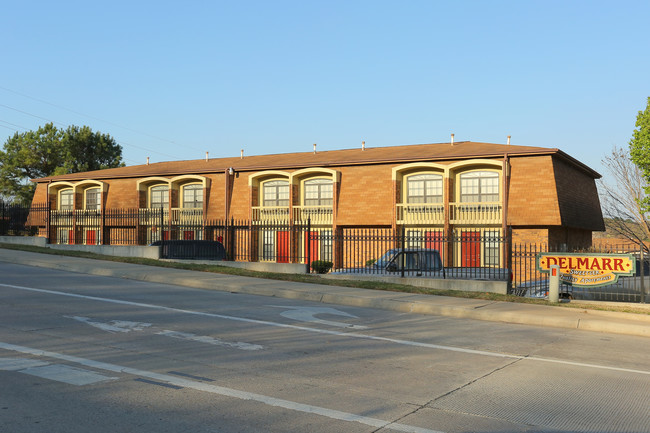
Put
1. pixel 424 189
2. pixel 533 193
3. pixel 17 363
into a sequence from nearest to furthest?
pixel 17 363, pixel 533 193, pixel 424 189

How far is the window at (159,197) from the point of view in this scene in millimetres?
40294

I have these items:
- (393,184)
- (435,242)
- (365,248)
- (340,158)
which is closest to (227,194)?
(340,158)

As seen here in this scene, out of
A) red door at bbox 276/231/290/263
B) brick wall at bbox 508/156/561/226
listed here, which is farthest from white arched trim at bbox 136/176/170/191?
brick wall at bbox 508/156/561/226

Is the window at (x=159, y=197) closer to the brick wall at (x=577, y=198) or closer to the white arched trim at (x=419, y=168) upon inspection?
the white arched trim at (x=419, y=168)

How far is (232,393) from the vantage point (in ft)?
19.2

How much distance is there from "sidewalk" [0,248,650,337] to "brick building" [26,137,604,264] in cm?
754

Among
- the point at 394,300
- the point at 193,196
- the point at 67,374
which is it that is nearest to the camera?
the point at 67,374

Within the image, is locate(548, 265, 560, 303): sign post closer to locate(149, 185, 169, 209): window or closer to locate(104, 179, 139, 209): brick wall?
locate(149, 185, 169, 209): window

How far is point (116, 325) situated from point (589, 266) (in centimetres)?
1219

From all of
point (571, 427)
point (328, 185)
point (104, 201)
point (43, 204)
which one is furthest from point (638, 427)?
point (43, 204)

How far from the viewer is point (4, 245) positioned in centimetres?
2609

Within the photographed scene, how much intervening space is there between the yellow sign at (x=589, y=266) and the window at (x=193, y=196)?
88.7 feet

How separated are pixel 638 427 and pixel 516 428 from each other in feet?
3.96

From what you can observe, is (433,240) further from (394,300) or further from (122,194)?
(122,194)
